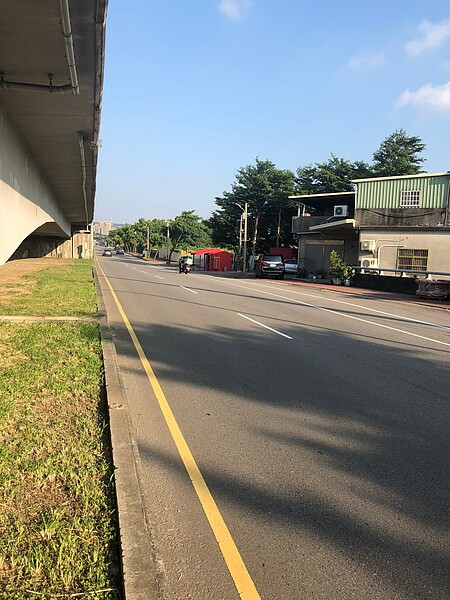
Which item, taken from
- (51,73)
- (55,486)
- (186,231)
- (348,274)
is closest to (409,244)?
(348,274)

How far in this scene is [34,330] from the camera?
918 cm

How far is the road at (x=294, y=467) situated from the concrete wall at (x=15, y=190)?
5824 mm

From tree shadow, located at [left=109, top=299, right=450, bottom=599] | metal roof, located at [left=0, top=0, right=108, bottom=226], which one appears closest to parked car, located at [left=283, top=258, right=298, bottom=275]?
metal roof, located at [left=0, top=0, right=108, bottom=226]

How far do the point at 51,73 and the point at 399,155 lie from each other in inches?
2126

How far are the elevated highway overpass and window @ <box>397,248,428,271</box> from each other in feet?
63.7

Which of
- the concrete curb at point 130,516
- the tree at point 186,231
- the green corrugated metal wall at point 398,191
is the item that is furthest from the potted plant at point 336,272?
the tree at point 186,231

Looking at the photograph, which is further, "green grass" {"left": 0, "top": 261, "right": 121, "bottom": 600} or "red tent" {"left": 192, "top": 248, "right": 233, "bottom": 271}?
"red tent" {"left": 192, "top": 248, "right": 233, "bottom": 271}

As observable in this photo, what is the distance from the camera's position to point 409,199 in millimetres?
29828

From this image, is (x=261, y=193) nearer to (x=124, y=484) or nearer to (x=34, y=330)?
(x=34, y=330)

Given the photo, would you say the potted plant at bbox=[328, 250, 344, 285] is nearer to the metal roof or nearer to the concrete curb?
the metal roof

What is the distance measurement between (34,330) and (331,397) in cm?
588

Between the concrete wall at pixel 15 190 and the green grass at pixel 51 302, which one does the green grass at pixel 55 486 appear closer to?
the green grass at pixel 51 302

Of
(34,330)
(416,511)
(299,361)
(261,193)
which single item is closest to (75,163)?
(34,330)

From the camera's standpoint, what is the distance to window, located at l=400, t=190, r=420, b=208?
1163 inches
